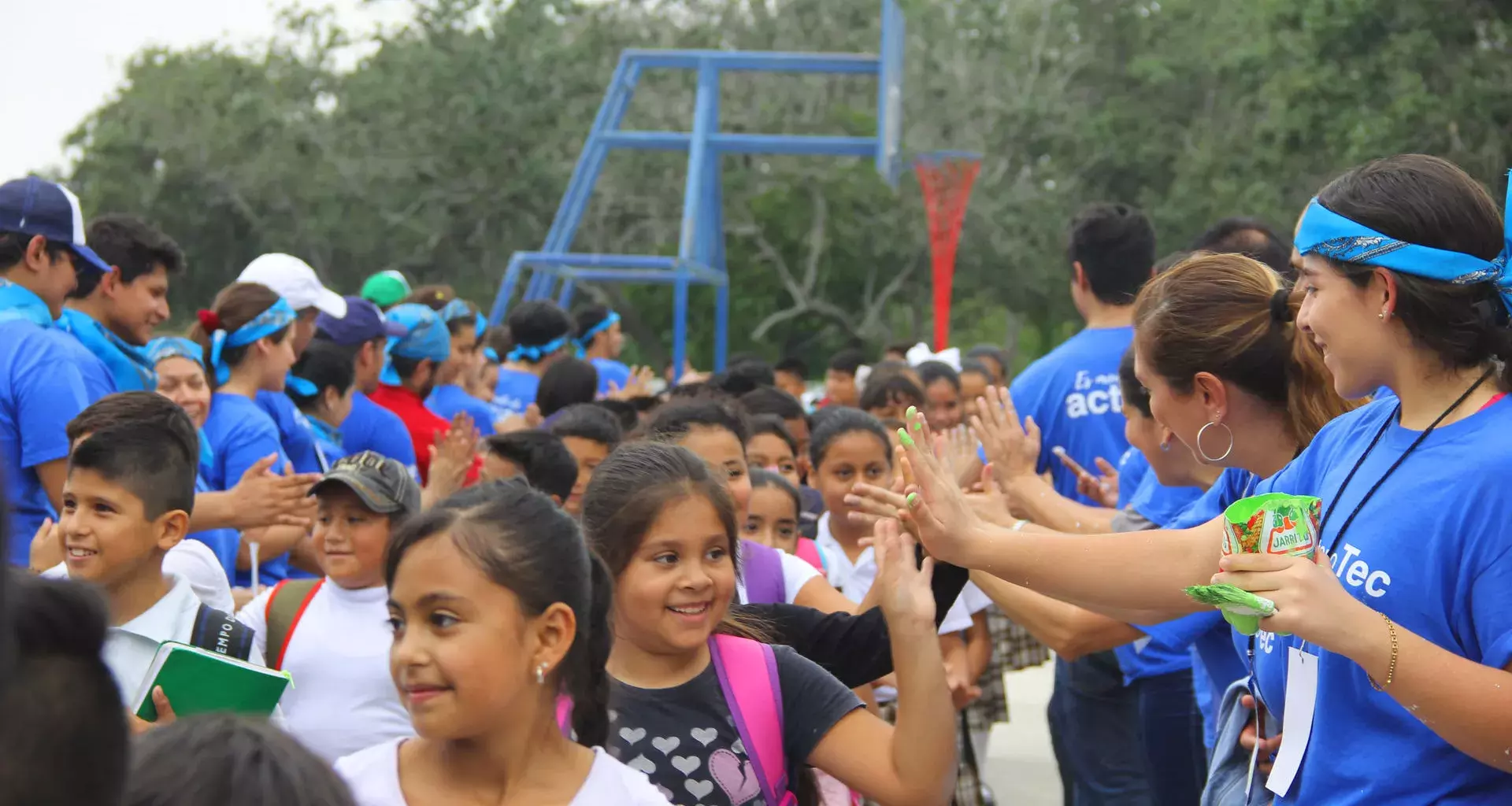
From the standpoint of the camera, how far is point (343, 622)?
142 inches

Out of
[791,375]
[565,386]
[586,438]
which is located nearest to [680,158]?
[791,375]

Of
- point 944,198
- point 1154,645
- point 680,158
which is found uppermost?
point 1154,645

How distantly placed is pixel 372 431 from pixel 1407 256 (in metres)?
4.26

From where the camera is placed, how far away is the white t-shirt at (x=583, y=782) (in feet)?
7.27

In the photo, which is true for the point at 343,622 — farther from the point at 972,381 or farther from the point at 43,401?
the point at 972,381

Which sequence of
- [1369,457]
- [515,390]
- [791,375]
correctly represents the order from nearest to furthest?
[1369,457] → [515,390] → [791,375]

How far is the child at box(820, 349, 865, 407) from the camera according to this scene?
10.2 metres

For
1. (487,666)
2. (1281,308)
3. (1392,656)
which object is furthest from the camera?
(1281,308)

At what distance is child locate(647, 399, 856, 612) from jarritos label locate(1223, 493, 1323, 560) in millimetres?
1138

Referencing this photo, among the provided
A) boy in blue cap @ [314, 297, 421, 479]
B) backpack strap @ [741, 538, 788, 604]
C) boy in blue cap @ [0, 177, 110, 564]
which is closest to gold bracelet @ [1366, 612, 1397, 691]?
backpack strap @ [741, 538, 788, 604]

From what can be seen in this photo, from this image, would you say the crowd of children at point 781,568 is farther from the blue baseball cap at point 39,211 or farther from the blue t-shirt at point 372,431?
the blue t-shirt at point 372,431

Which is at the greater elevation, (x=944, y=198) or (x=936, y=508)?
(x=936, y=508)

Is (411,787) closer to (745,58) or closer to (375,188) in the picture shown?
(745,58)

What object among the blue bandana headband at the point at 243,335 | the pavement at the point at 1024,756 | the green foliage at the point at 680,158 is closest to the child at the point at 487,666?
the blue bandana headband at the point at 243,335
